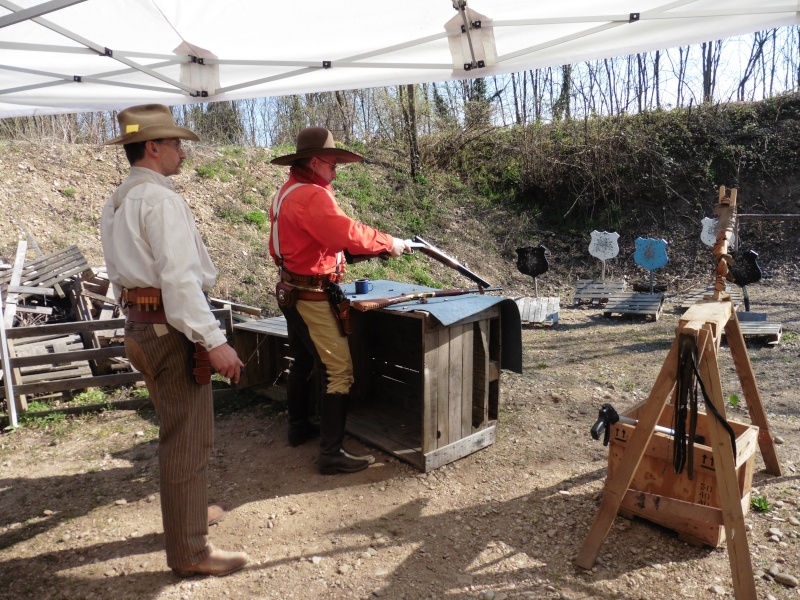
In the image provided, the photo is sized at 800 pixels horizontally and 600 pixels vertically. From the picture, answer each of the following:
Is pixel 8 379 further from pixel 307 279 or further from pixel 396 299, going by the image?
pixel 396 299

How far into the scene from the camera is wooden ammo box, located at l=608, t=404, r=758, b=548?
2.87 m

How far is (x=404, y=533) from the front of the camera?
10.6 feet

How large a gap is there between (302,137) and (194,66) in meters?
1.33

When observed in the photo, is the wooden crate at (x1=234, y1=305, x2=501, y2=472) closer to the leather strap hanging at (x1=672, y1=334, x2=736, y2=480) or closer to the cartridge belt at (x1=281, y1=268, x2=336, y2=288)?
the cartridge belt at (x1=281, y1=268, x2=336, y2=288)

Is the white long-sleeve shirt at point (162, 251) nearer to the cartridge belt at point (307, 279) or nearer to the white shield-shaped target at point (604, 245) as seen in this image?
the cartridge belt at point (307, 279)

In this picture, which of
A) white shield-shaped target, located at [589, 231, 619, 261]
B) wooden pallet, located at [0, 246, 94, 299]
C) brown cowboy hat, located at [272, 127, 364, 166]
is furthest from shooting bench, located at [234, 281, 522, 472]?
white shield-shaped target, located at [589, 231, 619, 261]

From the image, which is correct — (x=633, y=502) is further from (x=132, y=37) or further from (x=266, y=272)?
(x=266, y=272)

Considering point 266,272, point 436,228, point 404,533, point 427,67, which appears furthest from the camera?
point 436,228

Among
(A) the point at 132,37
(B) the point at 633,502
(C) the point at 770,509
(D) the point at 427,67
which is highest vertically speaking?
(A) the point at 132,37

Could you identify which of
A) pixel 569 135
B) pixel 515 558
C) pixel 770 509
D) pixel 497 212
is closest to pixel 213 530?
pixel 515 558

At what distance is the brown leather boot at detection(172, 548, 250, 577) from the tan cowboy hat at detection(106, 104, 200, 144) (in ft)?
6.68

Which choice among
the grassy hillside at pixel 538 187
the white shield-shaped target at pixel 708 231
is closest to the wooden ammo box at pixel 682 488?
the grassy hillside at pixel 538 187

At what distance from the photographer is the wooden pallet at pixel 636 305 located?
363 inches

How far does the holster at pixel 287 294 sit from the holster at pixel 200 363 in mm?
1189
